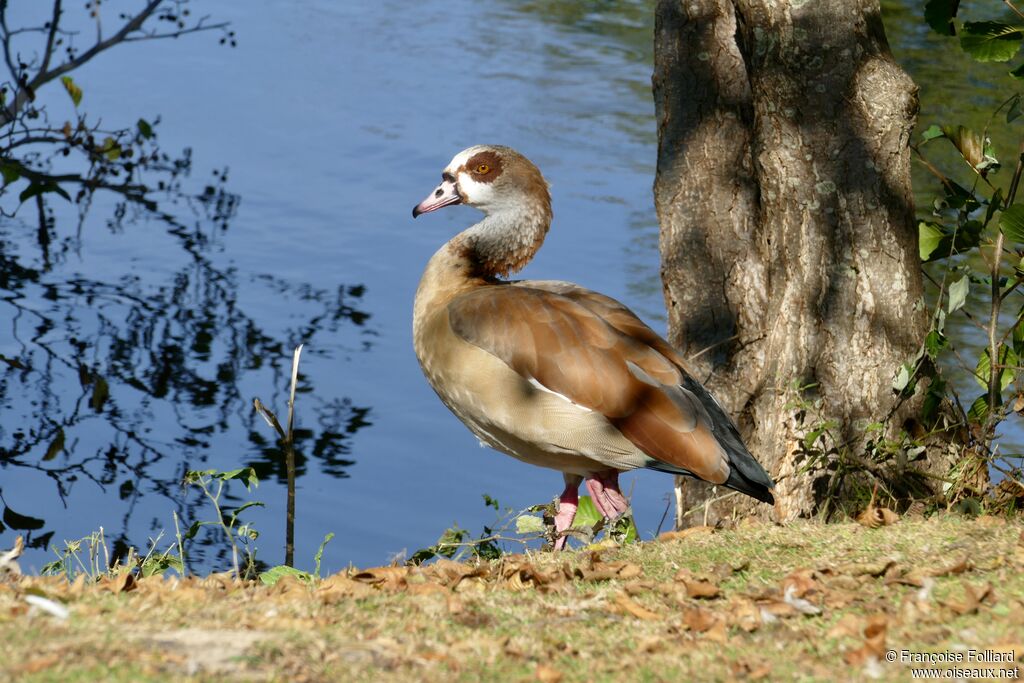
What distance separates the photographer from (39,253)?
37.2ft

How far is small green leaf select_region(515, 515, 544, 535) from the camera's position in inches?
248

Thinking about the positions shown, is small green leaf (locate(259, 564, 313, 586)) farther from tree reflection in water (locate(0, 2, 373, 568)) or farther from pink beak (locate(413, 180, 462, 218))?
tree reflection in water (locate(0, 2, 373, 568))

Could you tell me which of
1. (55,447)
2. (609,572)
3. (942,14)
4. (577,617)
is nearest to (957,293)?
(942,14)

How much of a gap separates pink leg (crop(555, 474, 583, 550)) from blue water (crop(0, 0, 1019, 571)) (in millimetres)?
647

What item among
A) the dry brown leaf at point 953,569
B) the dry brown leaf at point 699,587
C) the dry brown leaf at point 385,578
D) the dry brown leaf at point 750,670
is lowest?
the dry brown leaf at point 385,578

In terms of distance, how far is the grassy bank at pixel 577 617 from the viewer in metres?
3.69

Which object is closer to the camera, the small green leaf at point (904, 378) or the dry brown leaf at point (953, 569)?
the dry brown leaf at point (953, 569)

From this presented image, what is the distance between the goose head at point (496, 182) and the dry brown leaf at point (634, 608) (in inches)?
114

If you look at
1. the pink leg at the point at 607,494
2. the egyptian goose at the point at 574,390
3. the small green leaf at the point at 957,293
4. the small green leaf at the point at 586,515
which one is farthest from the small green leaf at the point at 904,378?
the small green leaf at the point at 586,515

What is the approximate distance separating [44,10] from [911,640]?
45.8 ft

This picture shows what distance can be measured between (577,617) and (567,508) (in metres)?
1.91

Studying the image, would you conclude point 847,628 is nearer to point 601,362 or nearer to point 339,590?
point 339,590

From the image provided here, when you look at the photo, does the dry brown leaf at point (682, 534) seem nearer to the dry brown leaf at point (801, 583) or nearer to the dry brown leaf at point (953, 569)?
the dry brown leaf at point (801, 583)

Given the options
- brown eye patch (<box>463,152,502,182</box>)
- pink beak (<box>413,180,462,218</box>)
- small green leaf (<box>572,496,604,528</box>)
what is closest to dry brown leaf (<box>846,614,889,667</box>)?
small green leaf (<box>572,496,604,528</box>)
